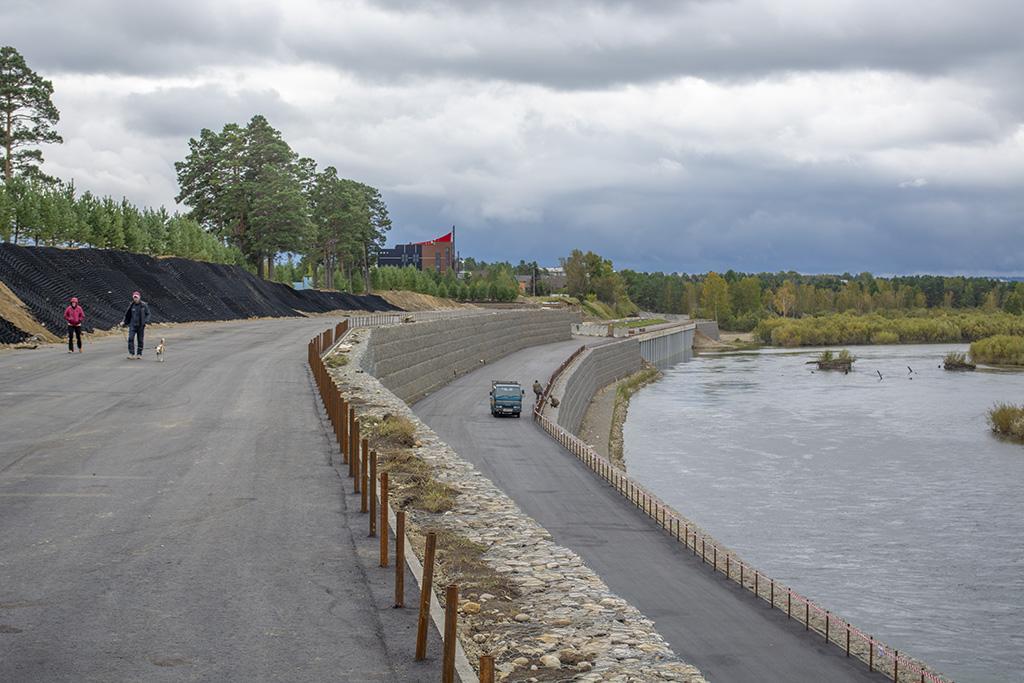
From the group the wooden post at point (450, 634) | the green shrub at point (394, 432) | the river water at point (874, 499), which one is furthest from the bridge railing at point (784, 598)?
the wooden post at point (450, 634)

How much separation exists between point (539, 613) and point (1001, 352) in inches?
4911

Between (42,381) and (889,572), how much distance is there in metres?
25.9

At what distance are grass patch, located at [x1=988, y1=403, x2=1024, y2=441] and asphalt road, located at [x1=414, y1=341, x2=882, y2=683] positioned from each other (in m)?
29.1

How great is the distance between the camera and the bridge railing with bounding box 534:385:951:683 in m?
18.8

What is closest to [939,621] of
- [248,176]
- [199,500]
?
[199,500]

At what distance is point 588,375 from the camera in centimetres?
8388

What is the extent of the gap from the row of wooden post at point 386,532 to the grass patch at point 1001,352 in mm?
112423

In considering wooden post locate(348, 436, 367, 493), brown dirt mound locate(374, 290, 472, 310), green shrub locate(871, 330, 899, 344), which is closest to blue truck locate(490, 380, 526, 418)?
wooden post locate(348, 436, 367, 493)

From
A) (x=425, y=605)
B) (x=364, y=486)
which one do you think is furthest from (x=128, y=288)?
(x=425, y=605)

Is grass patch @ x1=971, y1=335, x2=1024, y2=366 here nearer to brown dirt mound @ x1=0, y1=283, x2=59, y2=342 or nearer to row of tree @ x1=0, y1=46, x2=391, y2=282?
row of tree @ x1=0, y1=46, x2=391, y2=282

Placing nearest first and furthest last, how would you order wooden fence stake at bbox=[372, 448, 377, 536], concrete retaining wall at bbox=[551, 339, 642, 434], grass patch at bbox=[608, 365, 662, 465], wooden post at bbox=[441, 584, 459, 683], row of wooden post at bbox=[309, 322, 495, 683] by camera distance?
wooden post at bbox=[441, 584, 459, 683] < row of wooden post at bbox=[309, 322, 495, 683] < wooden fence stake at bbox=[372, 448, 377, 536] < grass patch at bbox=[608, 365, 662, 465] < concrete retaining wall at bbox=[551, 339, 642, 434]

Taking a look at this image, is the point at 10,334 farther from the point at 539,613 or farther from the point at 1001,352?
the point at 1001,352

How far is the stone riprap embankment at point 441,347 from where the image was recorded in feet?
173

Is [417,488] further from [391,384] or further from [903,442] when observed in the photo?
[903,442]
